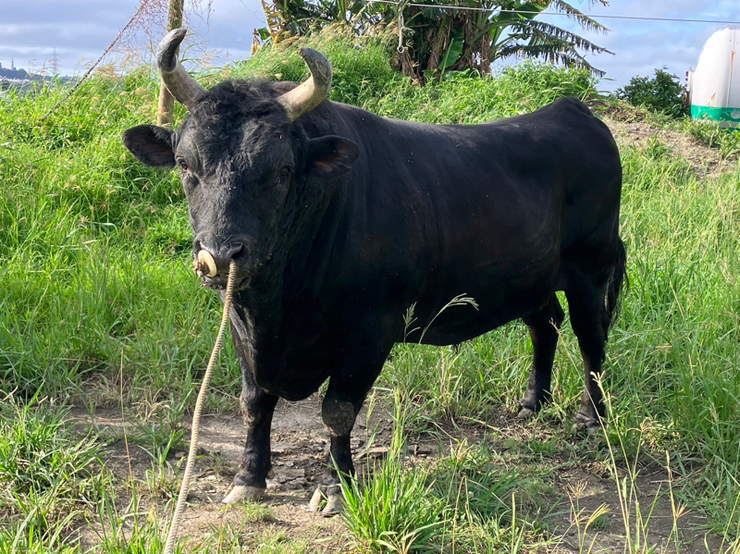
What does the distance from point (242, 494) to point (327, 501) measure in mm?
414

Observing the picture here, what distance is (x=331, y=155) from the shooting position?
3.28 m

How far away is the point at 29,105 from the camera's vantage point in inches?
344

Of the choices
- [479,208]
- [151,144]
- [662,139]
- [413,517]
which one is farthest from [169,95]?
[662,139]

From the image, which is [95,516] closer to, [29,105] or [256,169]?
[256,169]

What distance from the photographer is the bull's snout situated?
267 cm

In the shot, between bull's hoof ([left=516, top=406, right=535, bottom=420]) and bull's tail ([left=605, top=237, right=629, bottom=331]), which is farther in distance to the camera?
bull's tail ([left=605, top=237, right=629, bottom=331])

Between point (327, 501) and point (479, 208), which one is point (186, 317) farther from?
point (479, 208)

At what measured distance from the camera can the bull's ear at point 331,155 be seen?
325 cm

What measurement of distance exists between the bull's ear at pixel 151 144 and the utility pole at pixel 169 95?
14.0 ft

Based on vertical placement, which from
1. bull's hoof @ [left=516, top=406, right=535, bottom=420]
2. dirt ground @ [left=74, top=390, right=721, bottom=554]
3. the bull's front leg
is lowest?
bull's hoof @ [left=516, top=406, right=535, bottom=420]

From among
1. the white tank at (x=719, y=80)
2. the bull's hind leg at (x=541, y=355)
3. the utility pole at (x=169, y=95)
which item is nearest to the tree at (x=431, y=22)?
the white tank at (x=719, y=80)

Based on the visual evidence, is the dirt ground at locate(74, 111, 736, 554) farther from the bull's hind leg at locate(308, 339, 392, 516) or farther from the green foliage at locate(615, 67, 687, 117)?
the green foliage at locate(615, 67, 687, 117)

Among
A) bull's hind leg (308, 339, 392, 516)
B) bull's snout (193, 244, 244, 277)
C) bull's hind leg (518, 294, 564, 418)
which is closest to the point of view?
bull's snout (193, 244, 244, 277)

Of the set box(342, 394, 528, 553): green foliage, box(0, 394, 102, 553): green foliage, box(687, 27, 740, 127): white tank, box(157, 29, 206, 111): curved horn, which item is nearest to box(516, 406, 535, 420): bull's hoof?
box(342, 394, 528, 553): green foliage
